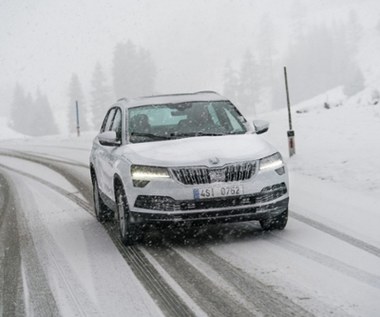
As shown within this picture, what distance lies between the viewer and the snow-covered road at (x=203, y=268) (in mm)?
4621

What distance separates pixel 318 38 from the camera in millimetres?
127250

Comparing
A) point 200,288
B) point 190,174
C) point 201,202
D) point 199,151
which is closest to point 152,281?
point 200,288

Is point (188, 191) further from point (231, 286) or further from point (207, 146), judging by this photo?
point (231, 286)

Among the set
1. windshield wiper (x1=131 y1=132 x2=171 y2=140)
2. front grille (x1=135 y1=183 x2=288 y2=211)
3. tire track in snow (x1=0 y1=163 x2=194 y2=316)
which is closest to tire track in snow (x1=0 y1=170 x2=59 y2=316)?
tire track in snow (x1=0 y1=163 x2=194 y2=316)

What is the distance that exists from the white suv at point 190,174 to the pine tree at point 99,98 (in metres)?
Answer: 92.6

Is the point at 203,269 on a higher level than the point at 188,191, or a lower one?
lower

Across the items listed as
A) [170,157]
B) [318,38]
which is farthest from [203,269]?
[318,38]

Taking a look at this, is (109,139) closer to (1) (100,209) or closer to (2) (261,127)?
(1) (100,209)

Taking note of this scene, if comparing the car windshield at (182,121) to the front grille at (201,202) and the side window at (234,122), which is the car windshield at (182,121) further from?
the front grille at (201,202)

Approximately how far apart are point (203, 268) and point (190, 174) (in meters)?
1.14

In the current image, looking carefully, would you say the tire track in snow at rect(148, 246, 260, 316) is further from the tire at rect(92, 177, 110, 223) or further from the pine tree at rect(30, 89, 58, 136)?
the pine tree at rect(30, 89, 58, 136)

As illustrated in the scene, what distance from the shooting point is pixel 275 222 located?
7.09m

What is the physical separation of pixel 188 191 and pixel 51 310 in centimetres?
211

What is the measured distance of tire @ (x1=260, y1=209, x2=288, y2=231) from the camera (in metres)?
7.06
